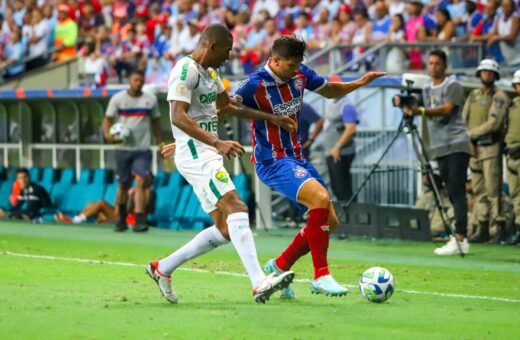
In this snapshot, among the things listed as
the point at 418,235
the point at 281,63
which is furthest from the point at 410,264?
the point at 281,63

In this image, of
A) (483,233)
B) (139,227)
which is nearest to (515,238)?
(483,233)

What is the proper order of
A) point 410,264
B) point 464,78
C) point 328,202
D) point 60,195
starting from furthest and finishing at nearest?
point 60,195 < point 464,78 < point 410,264 < point 328,202

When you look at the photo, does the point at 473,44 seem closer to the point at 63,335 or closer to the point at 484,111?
the point at 484,111

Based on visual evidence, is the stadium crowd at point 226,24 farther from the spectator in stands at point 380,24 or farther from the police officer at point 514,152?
the police officer at point 514,152

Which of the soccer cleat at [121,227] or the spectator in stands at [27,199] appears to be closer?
the soccer cleat at [121,227]

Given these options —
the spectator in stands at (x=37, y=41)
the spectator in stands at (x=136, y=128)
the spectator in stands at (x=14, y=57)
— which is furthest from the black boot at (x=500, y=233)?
the spectator in stands at (x=14, y=57)

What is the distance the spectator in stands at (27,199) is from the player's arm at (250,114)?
38.7 ft

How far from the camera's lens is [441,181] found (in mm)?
16453

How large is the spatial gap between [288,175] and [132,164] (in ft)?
28.4

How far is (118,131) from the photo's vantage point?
704 inches

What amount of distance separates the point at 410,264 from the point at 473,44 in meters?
6.61

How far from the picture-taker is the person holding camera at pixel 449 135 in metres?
14.4

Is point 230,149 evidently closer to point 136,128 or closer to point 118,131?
point 118,131

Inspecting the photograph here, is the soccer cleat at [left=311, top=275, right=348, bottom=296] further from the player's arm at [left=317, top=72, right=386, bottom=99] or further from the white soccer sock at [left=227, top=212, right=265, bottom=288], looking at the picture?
the player's arm at [left=317, top=72, right=386, bottom=99]
